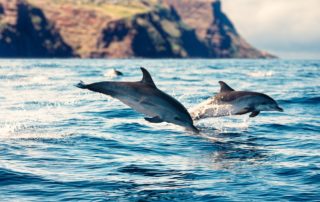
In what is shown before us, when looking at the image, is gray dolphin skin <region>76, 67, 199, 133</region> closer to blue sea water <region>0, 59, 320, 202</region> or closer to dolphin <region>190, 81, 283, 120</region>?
blue sea water <region>0, 59, 320, 202</region>

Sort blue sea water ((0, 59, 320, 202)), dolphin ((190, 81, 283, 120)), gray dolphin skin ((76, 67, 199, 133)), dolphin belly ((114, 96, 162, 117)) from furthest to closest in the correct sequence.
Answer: dolphin ((190, 81, 283, 120)) < dolphin belly ((114, 96, 162, 117)) < gray dolphin skin ((76, 67, 199, 133)) < blue sea water ((0, 59, 320, 202))

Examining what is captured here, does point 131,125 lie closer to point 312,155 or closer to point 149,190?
point 312,155

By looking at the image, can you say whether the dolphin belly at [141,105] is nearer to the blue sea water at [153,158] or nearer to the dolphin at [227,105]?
the blue sea water at [153,158]

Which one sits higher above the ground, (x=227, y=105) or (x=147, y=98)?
(x=227, y=105)

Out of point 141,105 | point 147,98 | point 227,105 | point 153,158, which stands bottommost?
point 153,158

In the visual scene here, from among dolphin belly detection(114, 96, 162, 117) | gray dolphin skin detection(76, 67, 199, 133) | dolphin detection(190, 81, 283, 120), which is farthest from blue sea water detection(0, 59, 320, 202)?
dolphin belly detection(114, 96, 162, 117)

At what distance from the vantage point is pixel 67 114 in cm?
2133

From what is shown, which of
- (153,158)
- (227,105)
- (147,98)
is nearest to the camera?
(147,98)

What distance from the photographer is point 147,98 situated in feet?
40.3

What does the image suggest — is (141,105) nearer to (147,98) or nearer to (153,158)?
(147,98)

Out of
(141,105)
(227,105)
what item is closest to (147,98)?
(141,105)

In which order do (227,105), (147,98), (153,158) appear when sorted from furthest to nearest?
(227,105), (153,158), (147,98)

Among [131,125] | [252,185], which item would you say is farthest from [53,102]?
[252,185]

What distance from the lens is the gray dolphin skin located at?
464 inches
